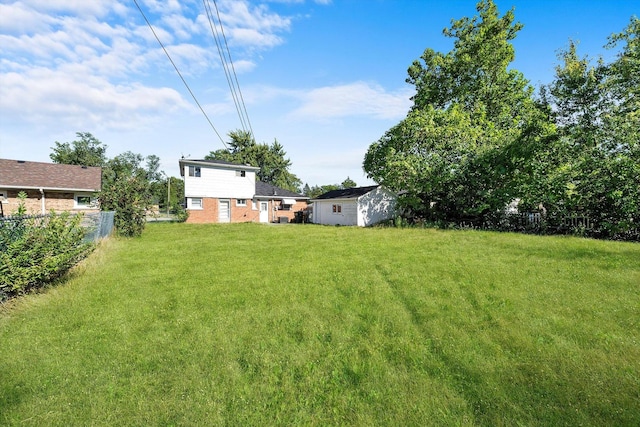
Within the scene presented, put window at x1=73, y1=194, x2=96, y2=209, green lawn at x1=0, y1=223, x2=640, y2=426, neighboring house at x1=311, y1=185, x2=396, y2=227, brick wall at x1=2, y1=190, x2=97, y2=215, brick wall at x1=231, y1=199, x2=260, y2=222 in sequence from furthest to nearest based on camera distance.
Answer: brick wall at x1=231, y1=199, x2=260, y2=222 < neighboring house at x1=311, y1=185, x2=396, y2=227 < window at x1=73, y1=194, x2=96, y2=209 < brick wall at x1=2, y1=190, x2=97, y2=215 < green lawn at x1=0, y1=223, x2=640, y2=426

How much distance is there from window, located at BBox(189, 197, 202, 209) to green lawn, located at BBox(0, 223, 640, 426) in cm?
1672

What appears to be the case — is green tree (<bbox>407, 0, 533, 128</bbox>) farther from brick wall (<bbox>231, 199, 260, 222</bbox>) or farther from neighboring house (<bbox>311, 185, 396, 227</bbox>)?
brick wall (<bbox>231, 199, 260, 222</bbox>)

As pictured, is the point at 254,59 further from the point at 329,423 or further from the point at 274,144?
the point at 274,144

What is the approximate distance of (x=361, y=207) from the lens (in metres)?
21.3

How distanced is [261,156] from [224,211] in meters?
27.9

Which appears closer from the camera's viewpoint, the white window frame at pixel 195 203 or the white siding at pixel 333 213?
the white siding at pixel 333 213

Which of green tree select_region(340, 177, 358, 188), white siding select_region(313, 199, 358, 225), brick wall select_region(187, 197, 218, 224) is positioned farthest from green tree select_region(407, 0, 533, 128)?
green tree select_region(340, 177, 358, 188)

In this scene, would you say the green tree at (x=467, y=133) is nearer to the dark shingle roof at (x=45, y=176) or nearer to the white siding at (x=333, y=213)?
the white siding at (x=333, y=213)

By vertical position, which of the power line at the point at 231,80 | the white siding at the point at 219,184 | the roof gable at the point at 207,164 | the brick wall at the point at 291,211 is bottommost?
the brick wall at the point at 291,211

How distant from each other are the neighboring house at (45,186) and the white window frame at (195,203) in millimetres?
5899

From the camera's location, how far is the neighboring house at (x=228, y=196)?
2273 cm

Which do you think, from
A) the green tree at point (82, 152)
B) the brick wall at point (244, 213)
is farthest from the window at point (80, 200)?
the green tree at point (82, 152)

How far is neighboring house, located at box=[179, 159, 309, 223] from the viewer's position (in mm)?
22734

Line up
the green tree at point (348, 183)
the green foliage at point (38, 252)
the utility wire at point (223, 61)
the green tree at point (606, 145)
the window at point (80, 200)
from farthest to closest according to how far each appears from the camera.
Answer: the green tree at point (348, 183), the window at point (80, 200), the green tree at point (606, 145), the utility wire at point (223, 61), the green foliage at point (38, 252)
